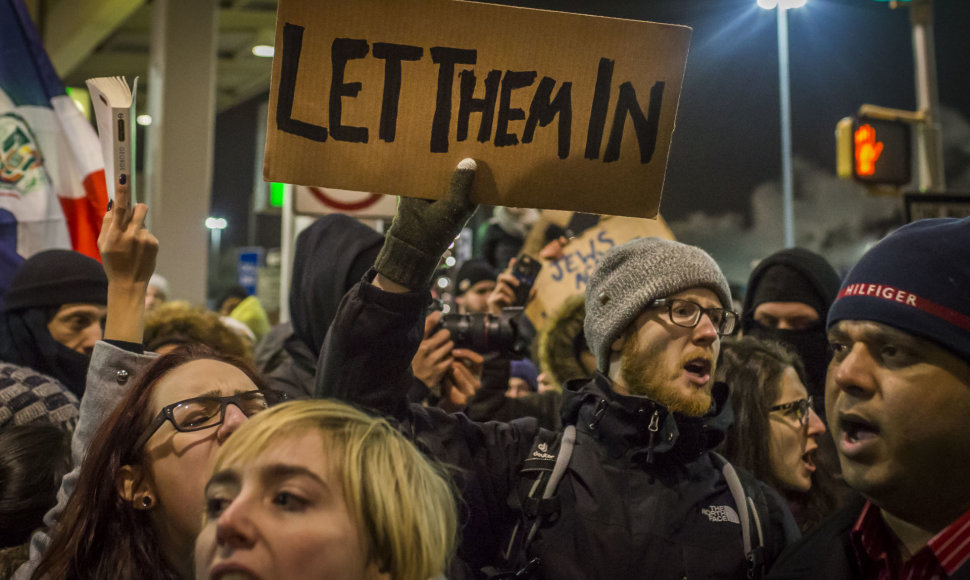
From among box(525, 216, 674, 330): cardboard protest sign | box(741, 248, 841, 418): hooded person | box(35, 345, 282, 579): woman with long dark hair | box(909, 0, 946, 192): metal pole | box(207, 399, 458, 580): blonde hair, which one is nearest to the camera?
box(207, 399, 458, 580): blonde hair

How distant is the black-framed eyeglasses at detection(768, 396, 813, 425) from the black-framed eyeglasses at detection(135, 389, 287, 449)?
1998 millimetres

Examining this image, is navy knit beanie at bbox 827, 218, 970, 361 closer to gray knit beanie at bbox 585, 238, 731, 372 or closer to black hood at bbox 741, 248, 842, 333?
gray knit beanie at bbox 585, 238, 731, 372

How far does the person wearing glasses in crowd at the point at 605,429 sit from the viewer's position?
94.3 inches

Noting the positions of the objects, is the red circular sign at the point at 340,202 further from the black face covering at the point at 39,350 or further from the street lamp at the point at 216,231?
the street lamp at the point at 216,231

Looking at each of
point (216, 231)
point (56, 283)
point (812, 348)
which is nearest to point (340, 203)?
point (56, 283)

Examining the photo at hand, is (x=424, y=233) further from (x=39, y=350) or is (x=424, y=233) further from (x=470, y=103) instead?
(x=39, y=350)

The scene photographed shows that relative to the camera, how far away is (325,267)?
10.3 feet

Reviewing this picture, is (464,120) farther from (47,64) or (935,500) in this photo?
(47,64)

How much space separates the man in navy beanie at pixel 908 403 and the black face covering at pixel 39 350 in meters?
3.22

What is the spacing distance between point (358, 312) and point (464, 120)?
55 centimetres

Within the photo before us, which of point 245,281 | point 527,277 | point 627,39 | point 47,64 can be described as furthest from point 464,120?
point 245,281

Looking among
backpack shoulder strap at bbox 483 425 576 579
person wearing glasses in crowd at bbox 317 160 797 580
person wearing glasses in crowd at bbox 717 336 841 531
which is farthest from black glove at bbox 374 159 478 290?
person wearing glasses in crowd at bbox 717 336 841 531

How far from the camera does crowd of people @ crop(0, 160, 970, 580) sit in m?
1.79

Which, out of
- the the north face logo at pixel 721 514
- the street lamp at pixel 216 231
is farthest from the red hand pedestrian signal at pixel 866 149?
the street lamp at pixel 216 231
